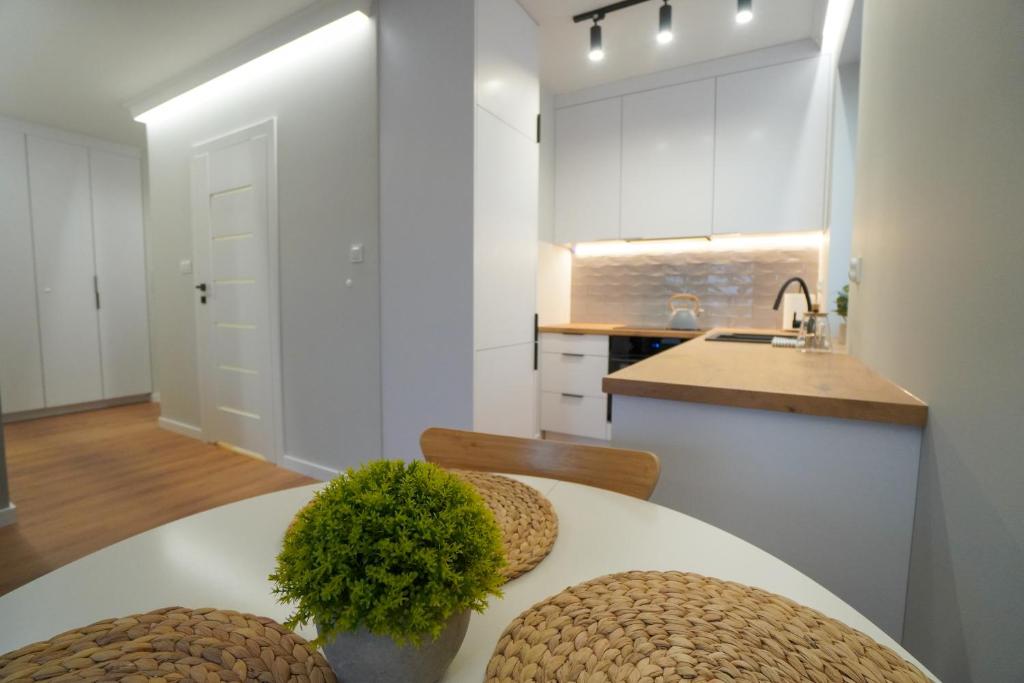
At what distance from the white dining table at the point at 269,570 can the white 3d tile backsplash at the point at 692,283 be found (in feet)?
10.6

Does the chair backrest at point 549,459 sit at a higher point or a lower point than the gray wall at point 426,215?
lower

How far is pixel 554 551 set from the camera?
62cm

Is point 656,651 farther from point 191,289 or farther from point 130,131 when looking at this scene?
point 130,131

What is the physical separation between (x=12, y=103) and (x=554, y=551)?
5527 mm

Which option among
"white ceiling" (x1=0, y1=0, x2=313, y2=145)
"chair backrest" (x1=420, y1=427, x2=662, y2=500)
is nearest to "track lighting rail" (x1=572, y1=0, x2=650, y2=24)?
"white ceiling" (x1=0, y1=0, x2=313, y2=145)

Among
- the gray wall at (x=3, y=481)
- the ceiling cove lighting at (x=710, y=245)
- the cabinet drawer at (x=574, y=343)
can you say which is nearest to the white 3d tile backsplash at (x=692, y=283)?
the ceiling cove lighting at (x=710, y=245)

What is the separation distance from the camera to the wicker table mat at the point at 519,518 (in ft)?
1.91

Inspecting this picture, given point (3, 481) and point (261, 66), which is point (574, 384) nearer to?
point (261, 66)

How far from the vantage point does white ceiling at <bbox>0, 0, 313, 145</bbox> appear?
2.53 metres

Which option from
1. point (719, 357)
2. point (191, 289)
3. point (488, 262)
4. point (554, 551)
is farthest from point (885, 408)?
point (191, 289)

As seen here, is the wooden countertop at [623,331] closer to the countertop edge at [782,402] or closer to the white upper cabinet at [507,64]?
the white upper cabinet at [507,64]

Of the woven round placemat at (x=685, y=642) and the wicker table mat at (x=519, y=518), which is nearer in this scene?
the woven round placemat at (x=685, y=642)

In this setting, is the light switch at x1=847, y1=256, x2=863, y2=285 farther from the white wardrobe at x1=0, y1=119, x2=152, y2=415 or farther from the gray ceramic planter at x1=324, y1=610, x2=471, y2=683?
the white wardrobe at x1=0, y1=119, x2=152, y2=415

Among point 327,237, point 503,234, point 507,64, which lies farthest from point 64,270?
point 507,64
